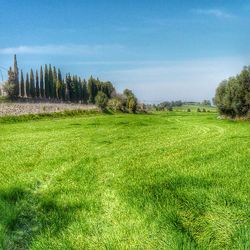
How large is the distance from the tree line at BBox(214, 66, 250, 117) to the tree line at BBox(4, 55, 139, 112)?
169 ft

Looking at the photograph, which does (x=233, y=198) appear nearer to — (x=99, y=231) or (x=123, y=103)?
(x=99, y=231)

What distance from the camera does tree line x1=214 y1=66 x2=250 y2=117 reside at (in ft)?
145

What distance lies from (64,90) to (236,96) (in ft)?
275

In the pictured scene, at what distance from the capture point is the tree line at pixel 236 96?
145ft

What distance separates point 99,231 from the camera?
4.57m

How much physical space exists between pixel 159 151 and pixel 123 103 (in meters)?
88.7

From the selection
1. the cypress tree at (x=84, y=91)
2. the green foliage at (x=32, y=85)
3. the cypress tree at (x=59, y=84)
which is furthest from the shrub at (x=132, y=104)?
the green foliage at (x=32, y=85)

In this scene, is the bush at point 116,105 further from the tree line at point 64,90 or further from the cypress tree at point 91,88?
the cypress tree at point 91,88

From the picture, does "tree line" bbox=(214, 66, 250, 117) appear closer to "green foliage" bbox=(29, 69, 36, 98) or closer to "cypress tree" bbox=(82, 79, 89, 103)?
"green foliage" bbox=(29, 69, 36, 98)

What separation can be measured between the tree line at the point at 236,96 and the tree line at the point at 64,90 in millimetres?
51508

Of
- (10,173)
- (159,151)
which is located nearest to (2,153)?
(10,173)

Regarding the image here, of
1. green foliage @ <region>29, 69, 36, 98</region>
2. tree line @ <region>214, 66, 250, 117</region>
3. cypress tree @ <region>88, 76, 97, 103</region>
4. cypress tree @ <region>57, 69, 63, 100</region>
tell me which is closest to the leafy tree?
cypress tree @ <region>57, 69, 63, 100</region>

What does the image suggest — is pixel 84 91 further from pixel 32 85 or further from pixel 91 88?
pixel 32 85

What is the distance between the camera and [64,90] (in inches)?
4717
